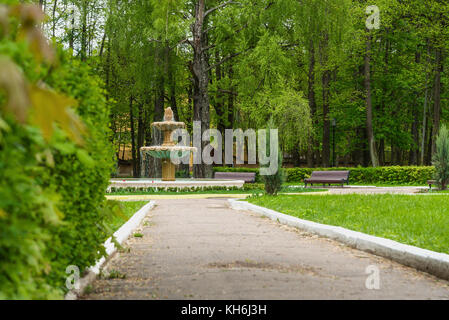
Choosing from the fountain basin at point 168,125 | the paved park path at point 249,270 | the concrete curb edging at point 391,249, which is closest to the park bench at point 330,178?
Answer: the fountain basin at point 168,125

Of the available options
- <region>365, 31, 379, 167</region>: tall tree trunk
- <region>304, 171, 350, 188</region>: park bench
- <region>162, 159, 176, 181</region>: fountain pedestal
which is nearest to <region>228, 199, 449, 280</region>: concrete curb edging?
<region>162, 159, 176, 181</region>: fountain pedestal

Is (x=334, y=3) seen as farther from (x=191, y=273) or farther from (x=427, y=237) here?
(x=191, y=273)

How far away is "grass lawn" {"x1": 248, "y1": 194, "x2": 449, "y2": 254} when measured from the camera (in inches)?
315

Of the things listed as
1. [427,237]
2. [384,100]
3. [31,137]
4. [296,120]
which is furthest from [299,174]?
[31,137]

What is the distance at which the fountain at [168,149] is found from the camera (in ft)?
79.5

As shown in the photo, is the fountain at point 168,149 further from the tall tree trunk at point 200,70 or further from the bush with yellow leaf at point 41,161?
the bush with yellow leaf at point 41,161

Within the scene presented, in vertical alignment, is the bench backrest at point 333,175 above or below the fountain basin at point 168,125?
below

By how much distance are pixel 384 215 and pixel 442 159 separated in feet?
40.8

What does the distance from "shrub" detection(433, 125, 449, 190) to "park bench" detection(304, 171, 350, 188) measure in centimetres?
610

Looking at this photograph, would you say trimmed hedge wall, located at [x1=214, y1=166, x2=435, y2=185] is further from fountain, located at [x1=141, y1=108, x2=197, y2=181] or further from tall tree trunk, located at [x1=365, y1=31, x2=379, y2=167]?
fountain, located at [x1=141, y1=108, x2=197, y2=181]

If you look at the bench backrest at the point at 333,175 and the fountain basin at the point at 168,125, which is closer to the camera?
the fountain basin at the point at 168,125

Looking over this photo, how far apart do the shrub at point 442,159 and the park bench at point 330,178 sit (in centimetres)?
610

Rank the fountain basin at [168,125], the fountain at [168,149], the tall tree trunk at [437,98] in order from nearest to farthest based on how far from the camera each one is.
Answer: the fountain at [168,149] → the fountain basin at [168,125] → the tall tree trunk at [437,98]
